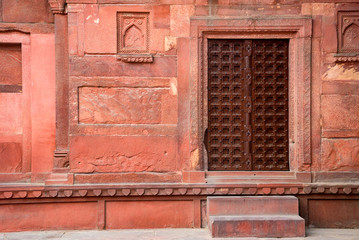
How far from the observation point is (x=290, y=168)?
5.40m

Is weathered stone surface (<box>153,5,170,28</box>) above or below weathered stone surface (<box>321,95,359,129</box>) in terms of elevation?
above

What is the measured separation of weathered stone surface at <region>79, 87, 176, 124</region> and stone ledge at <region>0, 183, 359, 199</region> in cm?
90

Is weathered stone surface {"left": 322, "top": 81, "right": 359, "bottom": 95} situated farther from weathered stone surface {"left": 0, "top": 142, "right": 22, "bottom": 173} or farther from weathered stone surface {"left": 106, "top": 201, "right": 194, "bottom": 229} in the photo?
weathered stone surface {"left": 0, "top": 142, "right": 22, "bottom": 173}

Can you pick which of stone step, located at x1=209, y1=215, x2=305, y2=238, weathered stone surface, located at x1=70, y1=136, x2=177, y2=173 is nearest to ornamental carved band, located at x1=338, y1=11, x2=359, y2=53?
stone step, located at x1=209, y1=215, x2=305, y2=238

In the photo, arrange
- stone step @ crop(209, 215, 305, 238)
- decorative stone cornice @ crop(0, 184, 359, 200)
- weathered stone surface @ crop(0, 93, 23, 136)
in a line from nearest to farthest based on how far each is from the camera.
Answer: stone step @ crop(209, 215, 305, 238) < decorative stone cornice @ crop(0, 184, 359, 200) < weathered stone surface @ crop(0, 93, 23, 136)

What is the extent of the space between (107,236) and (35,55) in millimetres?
2713

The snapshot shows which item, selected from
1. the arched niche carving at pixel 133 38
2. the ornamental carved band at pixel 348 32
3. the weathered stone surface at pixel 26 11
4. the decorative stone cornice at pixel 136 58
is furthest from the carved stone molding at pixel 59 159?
the ornamental carved band at pixel 348 32

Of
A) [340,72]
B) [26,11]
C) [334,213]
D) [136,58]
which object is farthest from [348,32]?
[26,11]

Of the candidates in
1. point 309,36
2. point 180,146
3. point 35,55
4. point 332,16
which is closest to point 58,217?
point 180,146

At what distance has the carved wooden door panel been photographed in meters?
5.37

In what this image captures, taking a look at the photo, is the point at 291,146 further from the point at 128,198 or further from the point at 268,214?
the point at 128,198

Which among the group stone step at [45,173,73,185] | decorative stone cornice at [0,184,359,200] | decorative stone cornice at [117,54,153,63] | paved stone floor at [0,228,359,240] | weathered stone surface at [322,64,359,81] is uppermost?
decorative stone cornice at [117,54,153,63]

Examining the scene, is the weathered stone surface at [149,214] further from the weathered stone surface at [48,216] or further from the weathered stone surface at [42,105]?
the weathered stone surface at [42,105]

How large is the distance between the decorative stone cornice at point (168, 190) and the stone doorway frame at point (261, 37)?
11.7 inches
